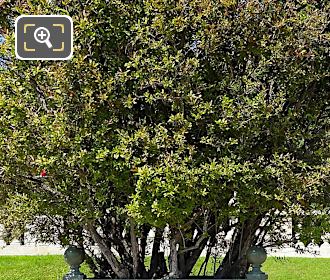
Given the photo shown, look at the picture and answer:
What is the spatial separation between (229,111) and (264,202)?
0.65 m

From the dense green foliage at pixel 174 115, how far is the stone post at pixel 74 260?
442 mm

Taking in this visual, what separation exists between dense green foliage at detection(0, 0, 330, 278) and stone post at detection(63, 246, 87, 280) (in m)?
0.44

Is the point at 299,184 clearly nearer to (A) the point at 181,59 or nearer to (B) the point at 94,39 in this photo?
(A) the point at 181,59

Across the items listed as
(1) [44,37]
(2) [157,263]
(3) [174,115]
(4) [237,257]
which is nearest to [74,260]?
(2) [157,263]

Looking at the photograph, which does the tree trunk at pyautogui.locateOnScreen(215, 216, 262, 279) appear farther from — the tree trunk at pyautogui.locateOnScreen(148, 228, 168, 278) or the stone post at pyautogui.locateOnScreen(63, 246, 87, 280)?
the stone post at pyautogui.locateOnScreen(63, 246, 87, 280)

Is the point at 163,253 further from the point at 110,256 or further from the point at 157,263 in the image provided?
the point at 110,256

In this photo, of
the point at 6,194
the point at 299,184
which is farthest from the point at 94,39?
the point at 299,184

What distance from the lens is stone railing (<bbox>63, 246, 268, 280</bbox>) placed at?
13.8 feet

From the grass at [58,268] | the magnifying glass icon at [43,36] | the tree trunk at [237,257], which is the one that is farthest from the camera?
the grass at [58,268]

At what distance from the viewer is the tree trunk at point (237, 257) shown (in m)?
4.44

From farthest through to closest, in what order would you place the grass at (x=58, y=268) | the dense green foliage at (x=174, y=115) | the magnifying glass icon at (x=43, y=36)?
the grass at (x=58, y=268) < the dense green foliage at (x=174, y=115) < the magnifying glass icon at (x=43, y=36)

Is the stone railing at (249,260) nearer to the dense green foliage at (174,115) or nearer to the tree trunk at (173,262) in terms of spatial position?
the dense green foliage at (174,115)

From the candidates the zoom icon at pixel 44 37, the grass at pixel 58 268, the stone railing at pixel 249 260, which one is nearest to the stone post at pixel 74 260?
the stone railing at pixel 249 260

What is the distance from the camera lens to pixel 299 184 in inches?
144
